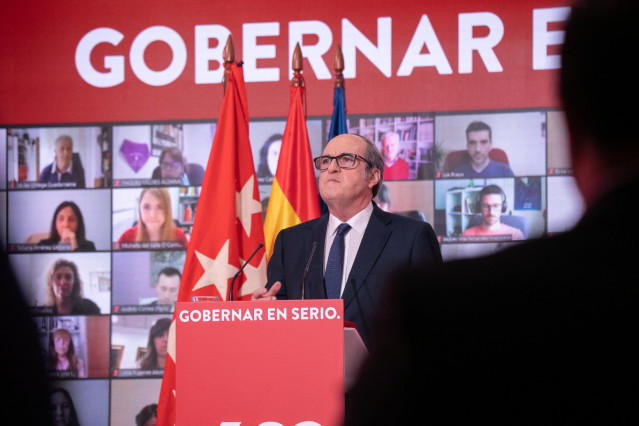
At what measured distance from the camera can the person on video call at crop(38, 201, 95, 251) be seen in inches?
193

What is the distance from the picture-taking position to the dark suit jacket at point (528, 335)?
62 cm

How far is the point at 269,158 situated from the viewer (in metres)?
4.84

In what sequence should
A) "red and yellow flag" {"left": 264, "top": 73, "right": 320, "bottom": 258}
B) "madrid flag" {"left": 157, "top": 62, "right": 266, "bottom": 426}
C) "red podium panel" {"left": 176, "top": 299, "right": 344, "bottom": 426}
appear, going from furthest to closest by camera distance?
"red and yellow flag" {"left": 264, "top": 73, "right": 320, "bottom": 258} < "madrid flag" {"left": 157, "top": 62, "right": 266, "bottom": 426} < "red podium panel" {"left": 176, "top": 299, "right": 344, "bottom": 426}

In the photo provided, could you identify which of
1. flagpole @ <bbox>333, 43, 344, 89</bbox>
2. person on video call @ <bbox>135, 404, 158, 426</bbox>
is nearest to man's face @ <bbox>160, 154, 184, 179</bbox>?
flagpole @ <bbox>333, 43, 344, 89</bbox>

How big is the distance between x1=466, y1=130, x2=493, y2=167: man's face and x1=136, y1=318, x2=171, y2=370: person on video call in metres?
2.07

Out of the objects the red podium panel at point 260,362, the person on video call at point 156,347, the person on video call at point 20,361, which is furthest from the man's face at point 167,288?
the person on video call at point 20,361

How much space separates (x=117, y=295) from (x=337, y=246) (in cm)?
193

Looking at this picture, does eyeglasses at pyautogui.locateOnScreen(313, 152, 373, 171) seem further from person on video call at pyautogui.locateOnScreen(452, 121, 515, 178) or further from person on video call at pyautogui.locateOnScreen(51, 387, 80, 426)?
person on video call at pyautogui.locateOnScreen(51, 387, 80, 426)

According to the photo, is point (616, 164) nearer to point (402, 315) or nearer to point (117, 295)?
point (402, 315)

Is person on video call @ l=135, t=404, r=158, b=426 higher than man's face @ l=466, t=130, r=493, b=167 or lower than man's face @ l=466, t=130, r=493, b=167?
lower

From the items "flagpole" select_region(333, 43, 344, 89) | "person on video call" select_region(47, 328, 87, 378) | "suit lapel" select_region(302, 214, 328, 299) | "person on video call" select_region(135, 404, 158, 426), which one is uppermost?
"flagpole" select_region(333, 43, 344, 89)

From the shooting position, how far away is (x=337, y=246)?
3471 millimetres

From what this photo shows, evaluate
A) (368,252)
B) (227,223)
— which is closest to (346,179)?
(368,252)

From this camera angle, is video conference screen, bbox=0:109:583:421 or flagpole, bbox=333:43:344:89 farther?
video conference screen, bbox=0:109:583:421
